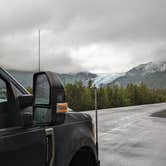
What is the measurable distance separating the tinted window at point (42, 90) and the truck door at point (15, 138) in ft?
0.59

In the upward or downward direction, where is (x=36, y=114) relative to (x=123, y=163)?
upward

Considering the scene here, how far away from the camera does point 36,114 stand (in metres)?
2.53

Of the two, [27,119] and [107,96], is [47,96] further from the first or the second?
[107,96]

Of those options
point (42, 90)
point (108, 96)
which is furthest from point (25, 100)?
point (108, 96)

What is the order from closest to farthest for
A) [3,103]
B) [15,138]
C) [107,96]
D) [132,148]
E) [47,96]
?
1. [15,138]
2. [47,96]
3. [3,103]
4. [132,148]
5. [107,96]

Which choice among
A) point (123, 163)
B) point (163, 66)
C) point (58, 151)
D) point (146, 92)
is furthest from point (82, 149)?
point (163, 66)

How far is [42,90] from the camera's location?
259cm

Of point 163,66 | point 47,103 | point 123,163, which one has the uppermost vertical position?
point 163,66

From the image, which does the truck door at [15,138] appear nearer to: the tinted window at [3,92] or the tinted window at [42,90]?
the tinted window at [3,92]

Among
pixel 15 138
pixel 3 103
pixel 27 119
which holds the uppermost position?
pixel 3 103

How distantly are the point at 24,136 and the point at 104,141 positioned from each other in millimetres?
6988

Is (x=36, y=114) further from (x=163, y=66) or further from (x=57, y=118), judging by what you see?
(x=163, y=66)

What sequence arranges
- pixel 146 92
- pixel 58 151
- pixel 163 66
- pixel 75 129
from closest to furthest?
pixel 58 151 → pixel 75 129 → pixel 146 92 → pixel 163 66

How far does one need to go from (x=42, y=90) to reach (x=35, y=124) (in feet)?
0.90
